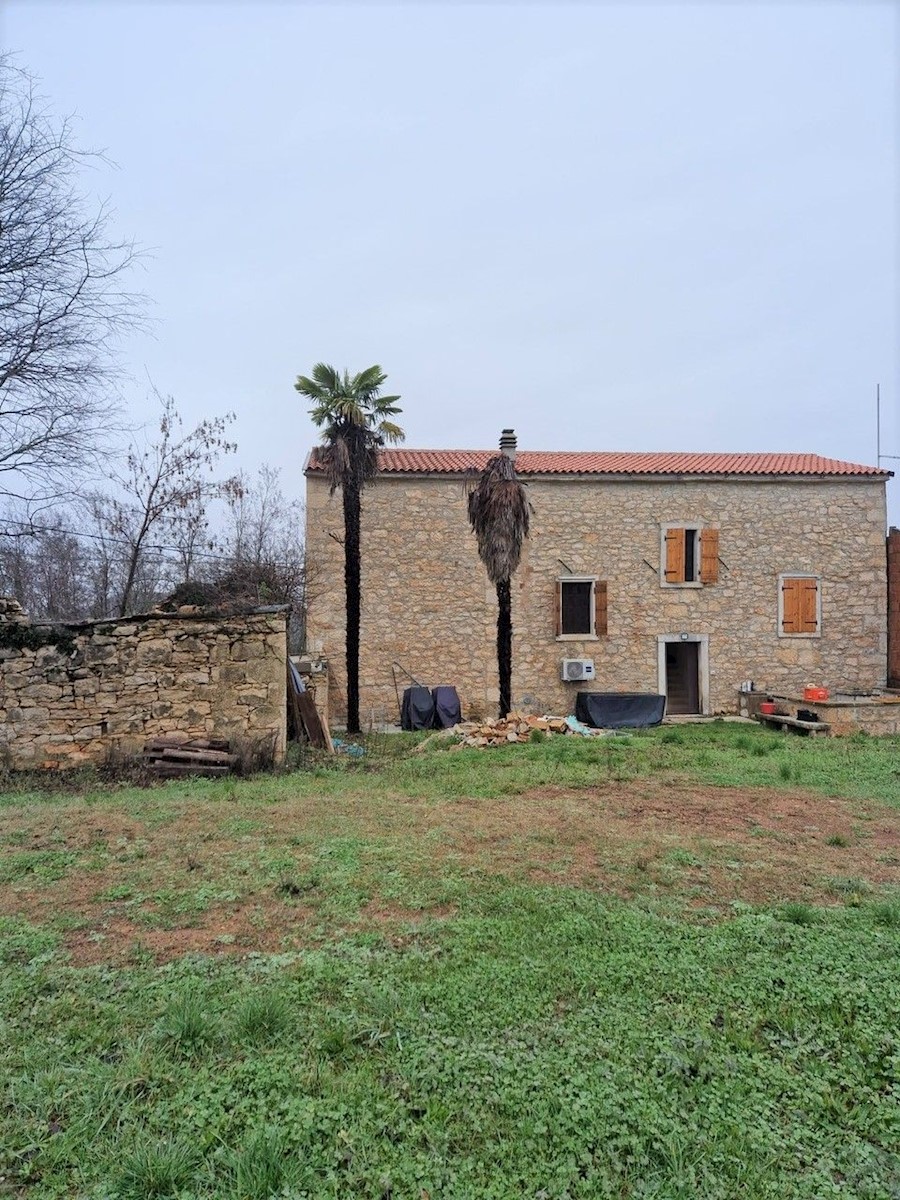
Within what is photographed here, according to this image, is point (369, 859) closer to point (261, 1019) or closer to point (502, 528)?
point (261, 1019)

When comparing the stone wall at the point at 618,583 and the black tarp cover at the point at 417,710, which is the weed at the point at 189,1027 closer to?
the black tarp cover at the point at 417,710

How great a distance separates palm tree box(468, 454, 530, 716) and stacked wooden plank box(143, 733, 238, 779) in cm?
702

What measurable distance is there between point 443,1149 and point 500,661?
39.1 ft

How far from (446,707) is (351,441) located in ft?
20.9

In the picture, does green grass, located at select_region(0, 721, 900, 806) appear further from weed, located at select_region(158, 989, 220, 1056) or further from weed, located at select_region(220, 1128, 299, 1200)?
weed, located at select_region(220, 1128, 299, 1200)

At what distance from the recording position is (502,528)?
13250 millimetres

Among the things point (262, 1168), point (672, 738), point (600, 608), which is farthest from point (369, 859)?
point (600, 608)

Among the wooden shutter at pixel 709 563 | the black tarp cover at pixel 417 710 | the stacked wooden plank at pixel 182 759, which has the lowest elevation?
the black tarp cover at pixel 417 710

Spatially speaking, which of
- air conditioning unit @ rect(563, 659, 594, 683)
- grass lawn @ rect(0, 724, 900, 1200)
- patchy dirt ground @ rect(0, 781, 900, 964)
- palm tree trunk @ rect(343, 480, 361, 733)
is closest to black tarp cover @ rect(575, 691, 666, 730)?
air conditioning unit @ rect(563, 659, 594, 683)

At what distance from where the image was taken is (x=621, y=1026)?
253 cm

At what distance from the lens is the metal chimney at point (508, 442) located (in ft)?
52.5

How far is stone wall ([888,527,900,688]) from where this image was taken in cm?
1530

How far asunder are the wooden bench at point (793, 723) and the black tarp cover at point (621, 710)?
2.24 metres

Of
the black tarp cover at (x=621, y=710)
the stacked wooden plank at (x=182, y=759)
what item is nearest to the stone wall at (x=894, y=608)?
the black tarp cover at (x=621, y=710)
